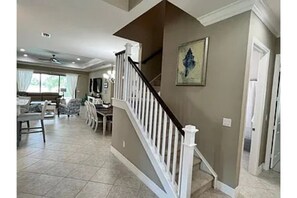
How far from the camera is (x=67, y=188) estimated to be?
240 cm

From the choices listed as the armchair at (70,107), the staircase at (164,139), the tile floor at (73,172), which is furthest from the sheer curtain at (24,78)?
the staircase at (164,139)

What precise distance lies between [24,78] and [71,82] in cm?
258

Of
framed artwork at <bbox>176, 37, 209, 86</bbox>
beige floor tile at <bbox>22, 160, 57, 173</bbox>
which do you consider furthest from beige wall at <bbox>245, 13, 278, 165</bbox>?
beige floor tile at <bbox>22, 160, 57, 173</bbox>

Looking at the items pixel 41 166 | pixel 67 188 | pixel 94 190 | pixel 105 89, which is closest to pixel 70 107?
pixel 105 89

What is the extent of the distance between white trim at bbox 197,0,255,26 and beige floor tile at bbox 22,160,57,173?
367 centimetres

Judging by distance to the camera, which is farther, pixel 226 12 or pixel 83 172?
pixel 83 172

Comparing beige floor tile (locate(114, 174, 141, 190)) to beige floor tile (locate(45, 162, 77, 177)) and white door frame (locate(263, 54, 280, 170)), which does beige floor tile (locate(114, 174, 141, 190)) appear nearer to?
beige floor tile (locate(45, 162, 77, 177))

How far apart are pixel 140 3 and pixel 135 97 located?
4.88 feet

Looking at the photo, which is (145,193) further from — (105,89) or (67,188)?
(105,89)

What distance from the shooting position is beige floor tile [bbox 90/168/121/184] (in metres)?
2.65

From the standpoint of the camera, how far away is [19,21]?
325cm

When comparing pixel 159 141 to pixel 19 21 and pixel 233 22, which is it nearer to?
pixel 233 22
